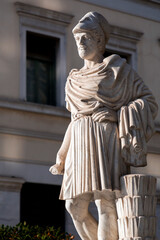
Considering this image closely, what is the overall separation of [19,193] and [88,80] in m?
10.9

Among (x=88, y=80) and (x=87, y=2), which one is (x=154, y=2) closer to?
(x=87, y=2)

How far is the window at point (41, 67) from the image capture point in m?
21.0

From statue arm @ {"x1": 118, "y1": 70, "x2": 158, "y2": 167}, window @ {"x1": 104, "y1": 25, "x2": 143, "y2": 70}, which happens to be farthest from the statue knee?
window @ {"x1": 104, "y1": 25, "x2": 143, "y2": 70}

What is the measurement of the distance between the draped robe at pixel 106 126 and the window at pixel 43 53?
459 inches

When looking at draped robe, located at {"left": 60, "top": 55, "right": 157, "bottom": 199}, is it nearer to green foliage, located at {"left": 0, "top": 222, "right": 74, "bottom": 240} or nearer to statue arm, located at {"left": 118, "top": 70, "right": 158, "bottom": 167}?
statue arm, located at {"left": 118, "top": 70, "right": 158, "bottom": 167}

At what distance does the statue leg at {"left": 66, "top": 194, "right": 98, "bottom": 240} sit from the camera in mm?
8750

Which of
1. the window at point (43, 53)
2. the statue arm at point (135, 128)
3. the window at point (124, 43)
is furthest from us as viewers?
the window at point (124, 43)

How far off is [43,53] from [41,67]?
364 millimetres

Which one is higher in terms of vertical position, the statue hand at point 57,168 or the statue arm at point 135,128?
the statue arm at point 135,128

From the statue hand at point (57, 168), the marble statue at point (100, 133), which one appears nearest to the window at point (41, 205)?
the statue hand at point (57, 168)

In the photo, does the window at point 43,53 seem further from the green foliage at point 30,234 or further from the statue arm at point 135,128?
the statue arm at point 135,128

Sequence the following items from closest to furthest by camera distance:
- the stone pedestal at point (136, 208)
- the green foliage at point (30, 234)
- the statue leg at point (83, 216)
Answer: the stone pedestal at point (136, 208)
the statue leg at point (83, 216)
the green foliage at point (30, 234)

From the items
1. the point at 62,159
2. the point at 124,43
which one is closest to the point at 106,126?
the point at 62,159

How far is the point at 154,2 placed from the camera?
23.3 metres
